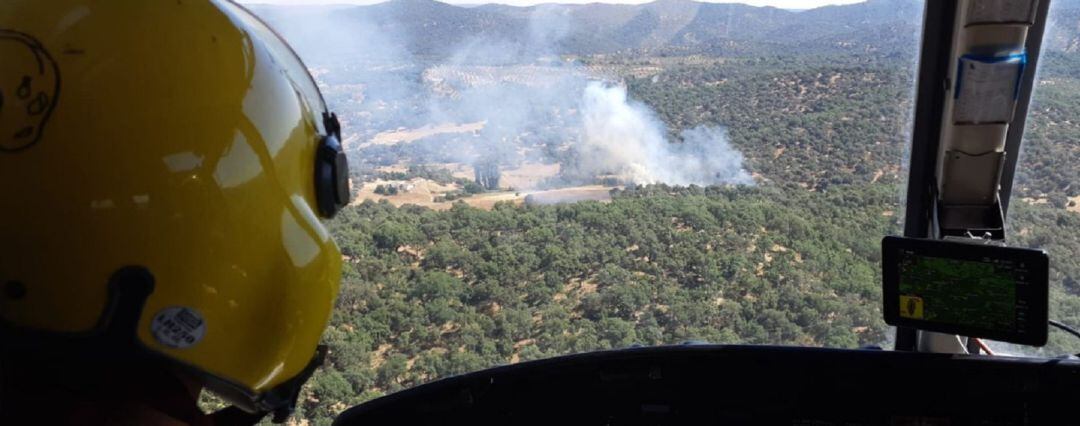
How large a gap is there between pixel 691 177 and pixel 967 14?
1.41 m

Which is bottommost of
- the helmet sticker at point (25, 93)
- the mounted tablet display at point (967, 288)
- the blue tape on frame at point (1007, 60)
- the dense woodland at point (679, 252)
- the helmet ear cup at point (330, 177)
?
the dense woodland at point (679, 252)

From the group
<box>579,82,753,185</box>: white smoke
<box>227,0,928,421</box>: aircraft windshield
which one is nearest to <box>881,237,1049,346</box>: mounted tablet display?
<box>227,0,928,421</box>: aircraft windshield

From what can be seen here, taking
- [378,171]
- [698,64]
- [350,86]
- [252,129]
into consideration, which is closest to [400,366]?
[378,171]

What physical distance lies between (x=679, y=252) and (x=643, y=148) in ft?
1.83

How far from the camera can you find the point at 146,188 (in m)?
0.84

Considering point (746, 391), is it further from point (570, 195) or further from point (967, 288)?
point (570, 195)

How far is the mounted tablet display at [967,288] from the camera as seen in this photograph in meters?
1.59

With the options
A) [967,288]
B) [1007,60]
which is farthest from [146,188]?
[1007,60]

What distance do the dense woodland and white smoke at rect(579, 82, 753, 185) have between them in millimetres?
55

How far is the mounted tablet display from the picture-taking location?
5.21ft

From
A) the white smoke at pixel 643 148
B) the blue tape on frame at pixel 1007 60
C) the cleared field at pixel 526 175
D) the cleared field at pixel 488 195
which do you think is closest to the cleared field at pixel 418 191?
the cleared field at pixel 488 195

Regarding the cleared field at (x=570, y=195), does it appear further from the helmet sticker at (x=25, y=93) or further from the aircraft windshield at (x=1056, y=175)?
the helmet sticker at (x=25, y=93)

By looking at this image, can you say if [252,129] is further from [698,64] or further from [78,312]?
[698,64]

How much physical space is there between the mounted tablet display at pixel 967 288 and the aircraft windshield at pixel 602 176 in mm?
922
